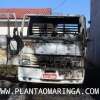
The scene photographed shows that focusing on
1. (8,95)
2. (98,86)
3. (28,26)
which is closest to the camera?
(8,95)

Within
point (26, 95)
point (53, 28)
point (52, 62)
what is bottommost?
point (26, 95)

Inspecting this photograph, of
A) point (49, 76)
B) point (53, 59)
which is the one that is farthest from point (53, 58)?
point (49, 76)

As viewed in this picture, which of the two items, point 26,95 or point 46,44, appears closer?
point 26,95

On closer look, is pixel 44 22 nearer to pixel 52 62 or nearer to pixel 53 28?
Answer: pixel 53 28

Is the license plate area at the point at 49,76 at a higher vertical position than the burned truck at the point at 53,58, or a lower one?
lower

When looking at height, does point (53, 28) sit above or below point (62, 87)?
above

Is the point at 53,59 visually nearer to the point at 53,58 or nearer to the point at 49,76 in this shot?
the point at 53,58

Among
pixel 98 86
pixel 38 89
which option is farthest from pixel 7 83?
pixel 98 86

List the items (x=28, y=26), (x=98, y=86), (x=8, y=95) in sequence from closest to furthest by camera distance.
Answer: (x=8, y=95)
(x=98, y=86)
(x=28, y=26)

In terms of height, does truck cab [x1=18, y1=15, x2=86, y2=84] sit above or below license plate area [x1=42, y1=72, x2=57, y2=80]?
above

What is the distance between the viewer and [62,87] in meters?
14.9

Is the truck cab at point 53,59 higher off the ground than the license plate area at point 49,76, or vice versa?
the truck cab at point 53,59

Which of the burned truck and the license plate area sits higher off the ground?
the burned truck

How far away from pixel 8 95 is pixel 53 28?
425 centimetres
